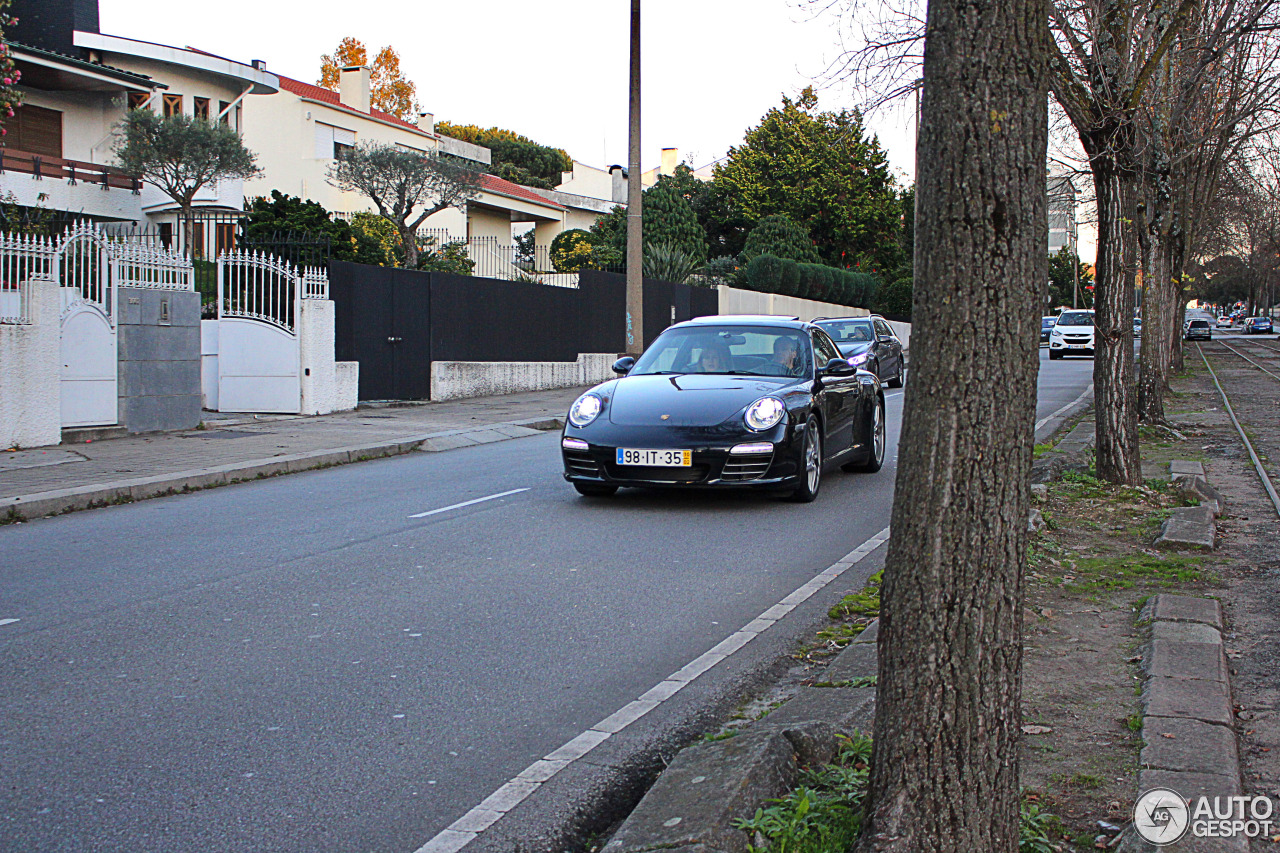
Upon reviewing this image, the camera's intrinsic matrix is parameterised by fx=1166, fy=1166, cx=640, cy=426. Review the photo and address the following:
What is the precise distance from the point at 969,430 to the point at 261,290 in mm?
15277

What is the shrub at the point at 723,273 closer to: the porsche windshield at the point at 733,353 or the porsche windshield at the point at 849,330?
the porsche windshield at the point at 849,330

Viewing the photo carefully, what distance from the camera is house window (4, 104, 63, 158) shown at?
91.8ft

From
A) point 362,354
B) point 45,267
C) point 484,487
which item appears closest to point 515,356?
point 362,354

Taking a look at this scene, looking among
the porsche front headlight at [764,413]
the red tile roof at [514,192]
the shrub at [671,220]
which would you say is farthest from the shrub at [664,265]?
the porsche front headlight at [764,413]

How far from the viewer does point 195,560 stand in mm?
7316

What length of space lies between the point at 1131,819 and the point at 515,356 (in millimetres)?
20087

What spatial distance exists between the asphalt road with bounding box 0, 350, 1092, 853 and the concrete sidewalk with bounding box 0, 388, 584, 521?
0.77 meters

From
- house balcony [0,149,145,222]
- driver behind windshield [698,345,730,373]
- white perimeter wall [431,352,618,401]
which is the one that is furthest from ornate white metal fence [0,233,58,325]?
house balcony [0,149,145,222]

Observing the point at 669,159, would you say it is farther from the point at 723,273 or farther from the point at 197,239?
the point at 197,239

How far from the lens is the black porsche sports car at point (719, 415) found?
8.94m

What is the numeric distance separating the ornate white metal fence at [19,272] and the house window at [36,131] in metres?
17.4

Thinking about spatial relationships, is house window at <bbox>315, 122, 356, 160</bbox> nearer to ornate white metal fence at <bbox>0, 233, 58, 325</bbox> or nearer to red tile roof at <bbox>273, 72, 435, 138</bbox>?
red tile roof at <bbox>273, 72, 435, 138</bbox>

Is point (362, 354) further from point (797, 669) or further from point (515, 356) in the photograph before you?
point (797, 669)

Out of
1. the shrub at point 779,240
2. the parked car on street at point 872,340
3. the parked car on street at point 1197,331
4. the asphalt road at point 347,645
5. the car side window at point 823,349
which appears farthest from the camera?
the parked car on street at point 1197,331
